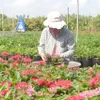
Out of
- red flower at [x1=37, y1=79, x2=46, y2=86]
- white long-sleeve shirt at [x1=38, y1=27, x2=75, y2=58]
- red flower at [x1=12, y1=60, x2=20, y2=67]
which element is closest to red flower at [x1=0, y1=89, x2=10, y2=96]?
red flower at [x1=37, y1=79, x2=46, y2=86]

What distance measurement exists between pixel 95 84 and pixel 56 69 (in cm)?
111

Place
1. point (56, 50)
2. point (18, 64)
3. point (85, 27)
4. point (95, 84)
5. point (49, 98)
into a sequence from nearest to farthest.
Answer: point (49, 98) < point (95, 84) < point (18, 64) < point (56, 50) < point (85, 27)

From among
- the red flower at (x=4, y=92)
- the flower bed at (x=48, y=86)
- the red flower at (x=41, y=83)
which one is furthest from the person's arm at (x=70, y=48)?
the red flower at (x=4, y=92)

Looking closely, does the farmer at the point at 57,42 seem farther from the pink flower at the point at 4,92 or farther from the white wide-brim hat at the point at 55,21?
the pink flower at the point at 4,92

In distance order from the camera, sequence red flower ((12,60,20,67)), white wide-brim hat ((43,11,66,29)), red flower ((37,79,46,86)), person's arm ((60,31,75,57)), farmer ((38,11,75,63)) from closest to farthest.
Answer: red flower ((37,79,46,86)) → red flower ((12,60,20,67)) → white wide-brim hat ((43,11,66,29)) → person's arm ((60,31,75,57)) → farmer ((38,11,75,63))

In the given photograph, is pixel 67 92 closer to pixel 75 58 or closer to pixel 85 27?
pixel 75 58

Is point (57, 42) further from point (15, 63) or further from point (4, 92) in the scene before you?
point (4, 92)

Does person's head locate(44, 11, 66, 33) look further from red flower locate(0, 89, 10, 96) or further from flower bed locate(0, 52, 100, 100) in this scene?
red flower locate(0, 89, 10, 96)

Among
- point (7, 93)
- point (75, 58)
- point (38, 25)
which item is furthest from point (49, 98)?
point (38, 25)

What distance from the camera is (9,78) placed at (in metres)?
3.42

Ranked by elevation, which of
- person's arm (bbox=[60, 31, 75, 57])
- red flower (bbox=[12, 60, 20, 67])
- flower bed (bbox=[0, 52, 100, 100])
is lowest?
flower bed (bbox=[0, 52, 100, 100])

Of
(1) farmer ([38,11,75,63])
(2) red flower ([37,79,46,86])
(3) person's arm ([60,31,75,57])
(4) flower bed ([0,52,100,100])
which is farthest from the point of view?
(1) farmer ([38,11,75,63])

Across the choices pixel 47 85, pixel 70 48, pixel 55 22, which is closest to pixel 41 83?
pixel 47 85

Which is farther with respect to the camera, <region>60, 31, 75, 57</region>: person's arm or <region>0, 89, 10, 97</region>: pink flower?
<region>60, 31, 75, 57</region>: person's arm
